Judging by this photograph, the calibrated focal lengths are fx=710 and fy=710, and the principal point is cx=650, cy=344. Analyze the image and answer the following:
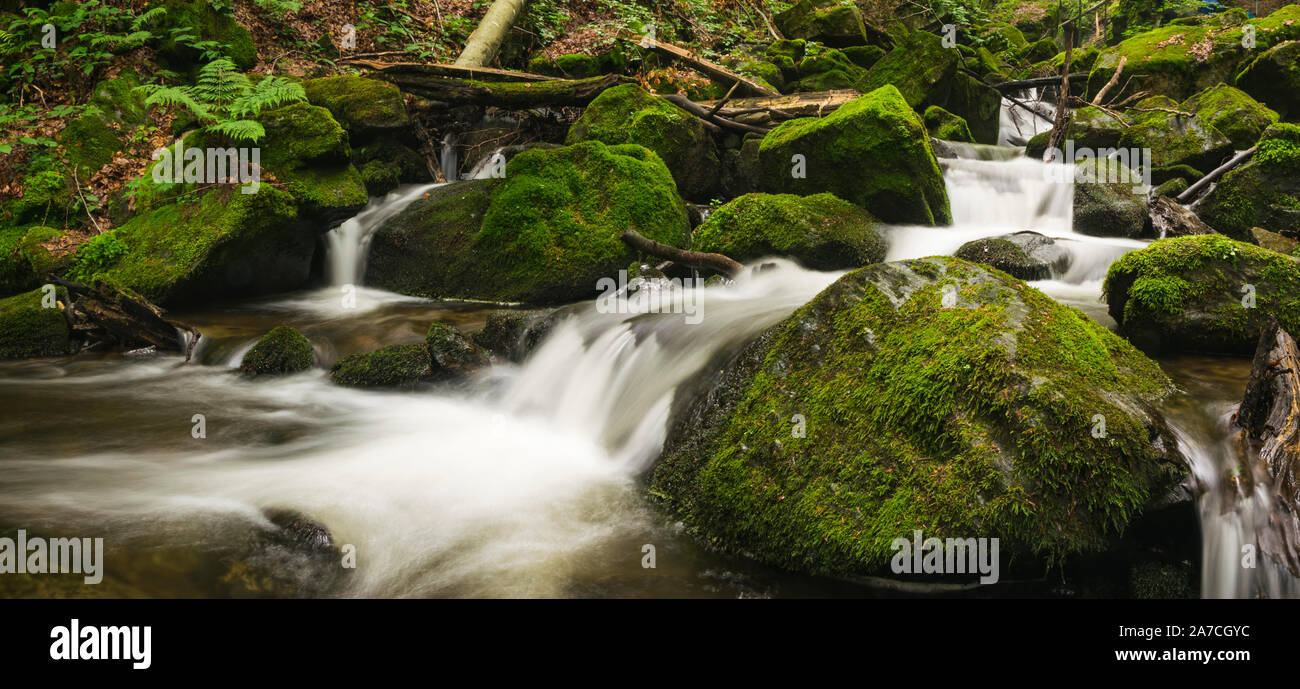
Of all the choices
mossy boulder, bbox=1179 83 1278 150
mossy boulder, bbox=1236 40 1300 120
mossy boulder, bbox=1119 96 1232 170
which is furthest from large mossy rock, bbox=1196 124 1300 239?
mossy boulder, bbox=1236 40 1300 120

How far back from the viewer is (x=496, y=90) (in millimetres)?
10938

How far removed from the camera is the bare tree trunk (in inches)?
484

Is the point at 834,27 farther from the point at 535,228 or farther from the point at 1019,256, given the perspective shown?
the point at 535,228

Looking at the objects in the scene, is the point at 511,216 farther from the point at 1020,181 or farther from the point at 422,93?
the point at 1020,181

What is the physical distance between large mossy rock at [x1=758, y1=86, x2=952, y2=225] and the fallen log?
3.73m

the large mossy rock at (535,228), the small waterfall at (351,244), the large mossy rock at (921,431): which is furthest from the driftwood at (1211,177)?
the small waterfall at (351,244)

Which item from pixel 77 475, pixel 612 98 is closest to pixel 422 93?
pixel 612 98

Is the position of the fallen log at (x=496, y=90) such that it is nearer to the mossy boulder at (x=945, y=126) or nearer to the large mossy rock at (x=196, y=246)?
the large mossy rock at (x=196, y=246)

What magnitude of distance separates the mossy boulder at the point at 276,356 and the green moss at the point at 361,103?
451 cm

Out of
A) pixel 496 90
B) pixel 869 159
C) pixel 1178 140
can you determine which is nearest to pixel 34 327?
pixel 496 90

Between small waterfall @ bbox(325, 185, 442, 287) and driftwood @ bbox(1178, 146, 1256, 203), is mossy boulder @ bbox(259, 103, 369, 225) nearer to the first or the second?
small waterfall @ bbox(325, 185, 442, 287)

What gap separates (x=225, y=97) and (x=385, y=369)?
4876mm

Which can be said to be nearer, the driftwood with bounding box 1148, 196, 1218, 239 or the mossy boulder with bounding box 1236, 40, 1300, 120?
the driftwood with bounding box 1148, 196, 1218, 239
